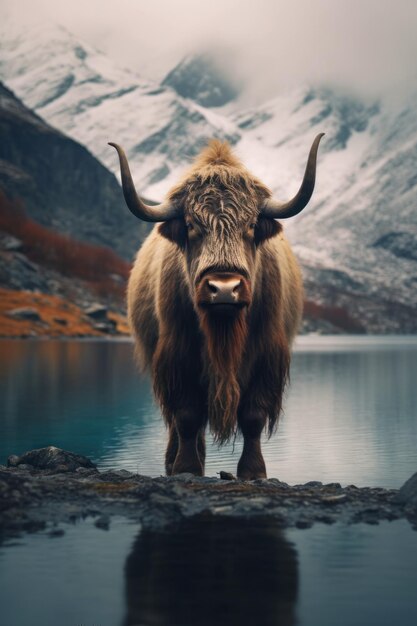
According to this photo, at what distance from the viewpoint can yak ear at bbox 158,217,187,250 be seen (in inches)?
446

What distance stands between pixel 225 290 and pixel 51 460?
4346 mm

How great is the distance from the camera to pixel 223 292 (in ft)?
32.9

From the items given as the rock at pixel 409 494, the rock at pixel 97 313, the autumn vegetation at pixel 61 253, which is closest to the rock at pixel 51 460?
the rock at pixel 409 494

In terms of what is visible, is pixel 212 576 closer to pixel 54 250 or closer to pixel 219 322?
pixel 219 322

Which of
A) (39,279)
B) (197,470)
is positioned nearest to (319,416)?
(197,470)

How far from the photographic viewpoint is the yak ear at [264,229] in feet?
37.4

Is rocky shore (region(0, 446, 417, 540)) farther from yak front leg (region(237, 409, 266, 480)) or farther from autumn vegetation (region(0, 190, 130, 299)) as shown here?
autumn vegetation (region(0, 190, 130, 299))

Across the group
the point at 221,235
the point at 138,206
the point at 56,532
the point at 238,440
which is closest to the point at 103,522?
the point at 56,532

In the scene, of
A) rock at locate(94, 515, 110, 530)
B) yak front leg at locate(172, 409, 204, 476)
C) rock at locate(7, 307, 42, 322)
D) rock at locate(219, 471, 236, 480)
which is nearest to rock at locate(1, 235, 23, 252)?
rock at locate(7, 307, 42, 322)

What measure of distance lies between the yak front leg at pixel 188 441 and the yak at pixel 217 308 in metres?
0.01

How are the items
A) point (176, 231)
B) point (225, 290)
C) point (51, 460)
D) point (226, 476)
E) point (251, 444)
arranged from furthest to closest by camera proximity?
point (51, 460) < point (251, 444) < point (226, 476) < point (176, 231) < point (225, 290)

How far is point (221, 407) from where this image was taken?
1157cm

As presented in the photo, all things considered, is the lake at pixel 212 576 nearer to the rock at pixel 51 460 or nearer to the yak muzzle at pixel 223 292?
the yak muzzle at pixel 223 292

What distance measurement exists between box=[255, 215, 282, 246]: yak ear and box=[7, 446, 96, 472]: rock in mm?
3972
